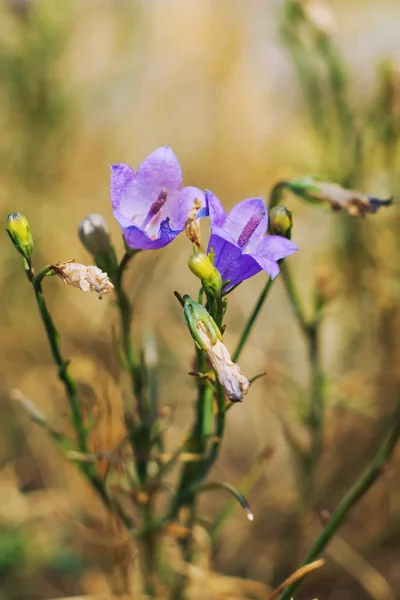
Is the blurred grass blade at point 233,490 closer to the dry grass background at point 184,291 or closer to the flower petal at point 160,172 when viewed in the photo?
the dry grass background at point 184,291

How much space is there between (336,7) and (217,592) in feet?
10.1

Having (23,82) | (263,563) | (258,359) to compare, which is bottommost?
(263,563)

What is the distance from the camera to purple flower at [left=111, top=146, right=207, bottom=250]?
96 cm

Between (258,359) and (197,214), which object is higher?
(197,214)

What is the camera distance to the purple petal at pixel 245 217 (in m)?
1.02

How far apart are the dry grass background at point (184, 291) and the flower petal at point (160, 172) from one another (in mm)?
514

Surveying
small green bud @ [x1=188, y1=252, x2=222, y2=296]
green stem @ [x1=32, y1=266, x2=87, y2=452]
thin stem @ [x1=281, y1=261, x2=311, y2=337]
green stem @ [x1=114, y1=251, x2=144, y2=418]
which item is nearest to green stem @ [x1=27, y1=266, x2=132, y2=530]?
green stem @ [x1=32, y1=266, x2=87, y2=452]

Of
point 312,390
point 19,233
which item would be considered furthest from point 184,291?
point 19,233

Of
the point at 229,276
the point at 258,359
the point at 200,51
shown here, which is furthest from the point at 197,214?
the point at 200,51

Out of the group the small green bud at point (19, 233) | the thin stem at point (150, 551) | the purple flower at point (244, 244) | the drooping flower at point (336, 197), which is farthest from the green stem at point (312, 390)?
the small green bud at point (19, 233)

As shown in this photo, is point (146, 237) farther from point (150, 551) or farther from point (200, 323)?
point (150, 551)

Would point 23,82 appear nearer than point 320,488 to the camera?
No

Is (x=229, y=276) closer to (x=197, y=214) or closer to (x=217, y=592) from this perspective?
(x=197, y=214)

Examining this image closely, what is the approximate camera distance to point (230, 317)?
8.79 feet
